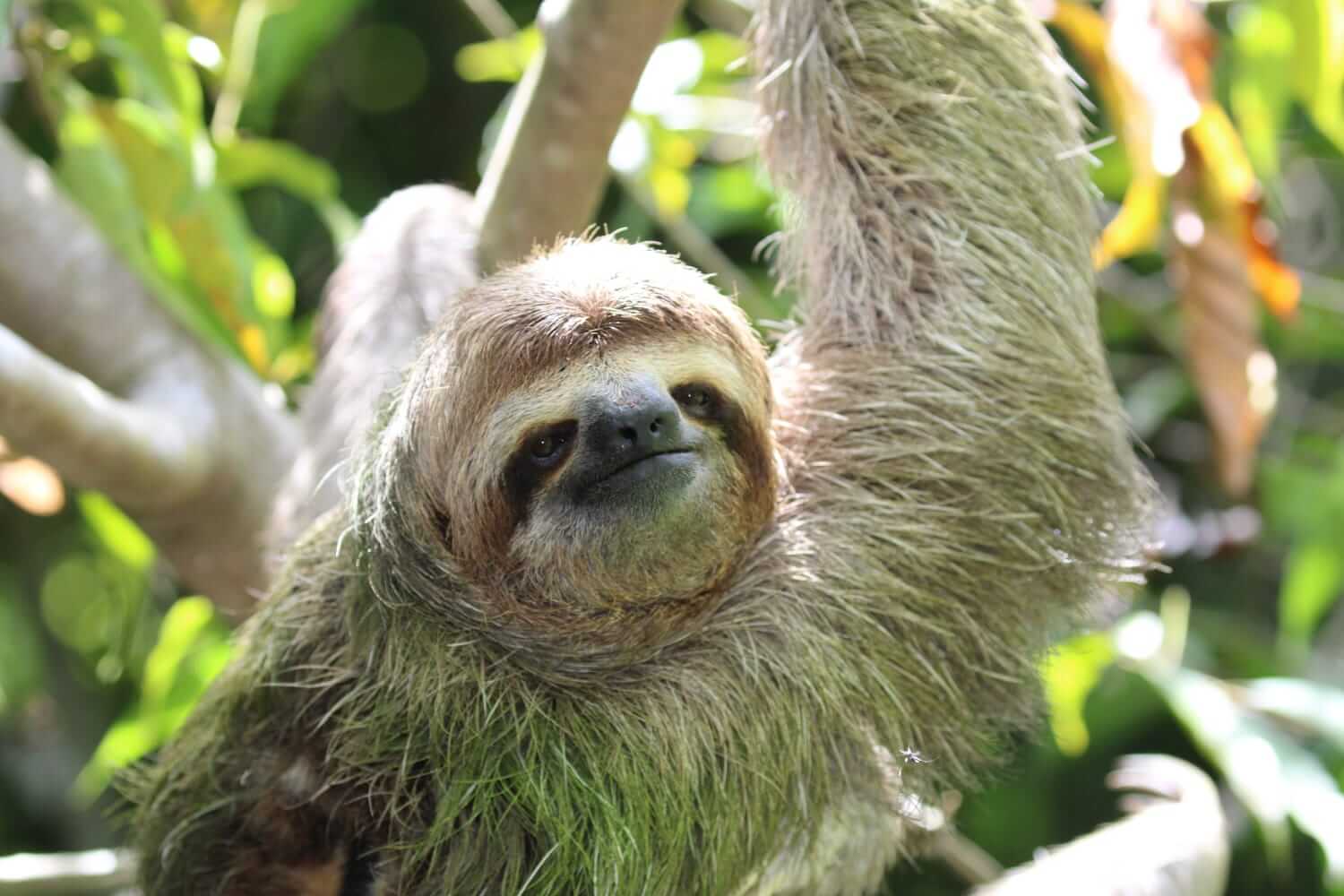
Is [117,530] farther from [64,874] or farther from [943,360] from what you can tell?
[943,360]

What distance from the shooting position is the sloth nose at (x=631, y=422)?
368 centimetres

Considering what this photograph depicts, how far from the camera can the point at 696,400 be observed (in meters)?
4.01

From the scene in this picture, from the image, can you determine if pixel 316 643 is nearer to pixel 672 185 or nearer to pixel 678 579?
pixel 678 579

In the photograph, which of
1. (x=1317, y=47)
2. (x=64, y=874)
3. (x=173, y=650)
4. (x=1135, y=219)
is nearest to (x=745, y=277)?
(x=1135, y=219)

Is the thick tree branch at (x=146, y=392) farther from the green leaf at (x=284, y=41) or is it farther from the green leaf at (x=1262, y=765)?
the green leaf at (x=1262, y=765)

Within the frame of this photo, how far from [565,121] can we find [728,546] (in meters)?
1.69

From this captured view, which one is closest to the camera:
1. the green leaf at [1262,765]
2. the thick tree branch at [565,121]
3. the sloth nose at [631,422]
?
the sloth nose at [631,422]

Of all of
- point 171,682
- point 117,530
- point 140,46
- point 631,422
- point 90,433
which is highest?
point 140,46

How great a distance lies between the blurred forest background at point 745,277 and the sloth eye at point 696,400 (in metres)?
1.73

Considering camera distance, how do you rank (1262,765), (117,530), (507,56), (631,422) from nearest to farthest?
1. (631,422)
2. (1262,765)
3. (507,56)
4. (117,530)

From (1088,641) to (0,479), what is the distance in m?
4.26

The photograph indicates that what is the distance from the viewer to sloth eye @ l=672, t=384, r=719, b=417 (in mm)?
3975

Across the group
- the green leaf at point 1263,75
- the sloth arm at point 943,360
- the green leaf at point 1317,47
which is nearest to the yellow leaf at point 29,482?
the sloth arm at point 943,360

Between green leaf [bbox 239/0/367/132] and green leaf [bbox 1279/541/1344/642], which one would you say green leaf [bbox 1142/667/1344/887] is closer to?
green leaf [bbox 1279/541/1344/642]
